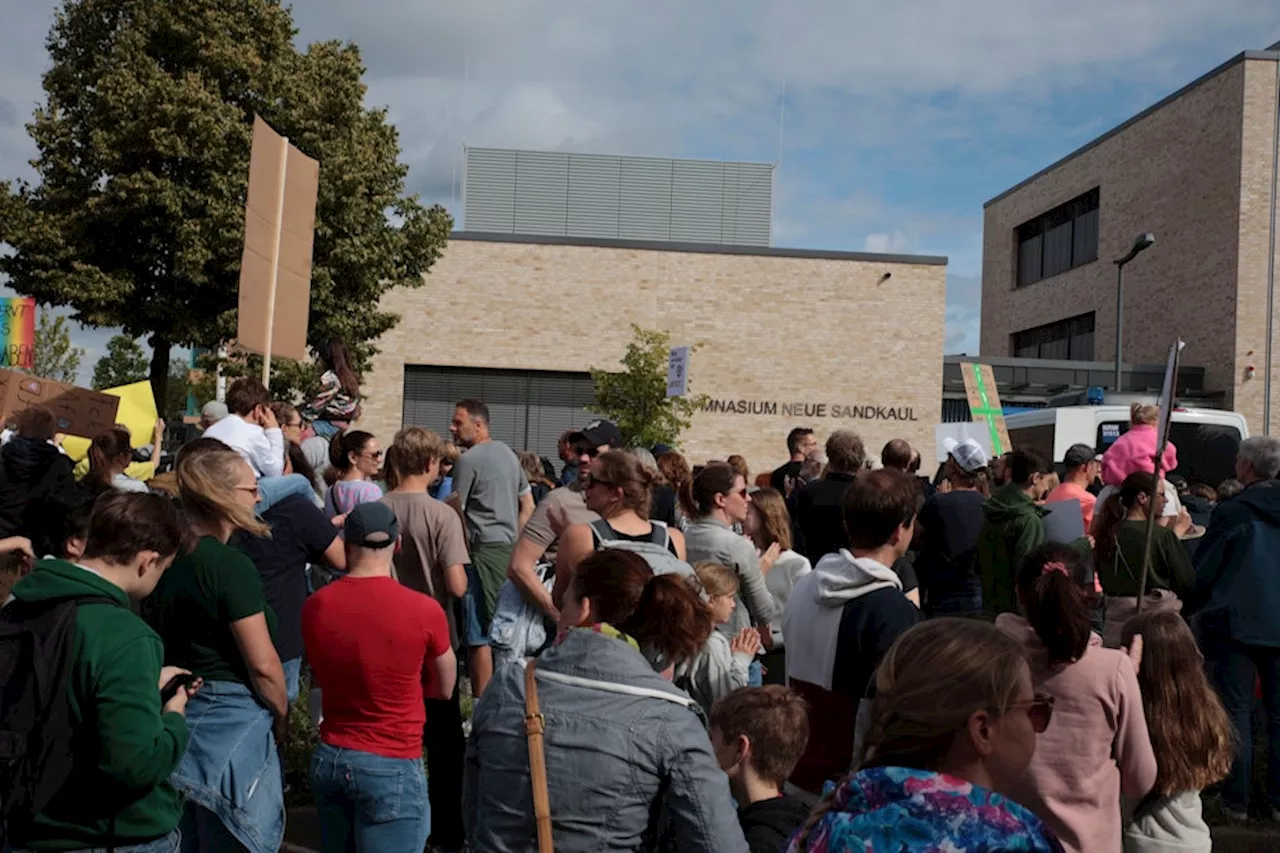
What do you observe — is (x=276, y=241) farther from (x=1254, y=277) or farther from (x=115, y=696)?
(x=1254, y=277)

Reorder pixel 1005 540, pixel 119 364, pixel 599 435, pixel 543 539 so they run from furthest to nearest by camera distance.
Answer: pixel 119 364, pixel 1005 540, pixel 599 435, pixel 543 539

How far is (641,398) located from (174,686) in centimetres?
2651

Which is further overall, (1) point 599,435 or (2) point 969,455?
(2) point 969,455

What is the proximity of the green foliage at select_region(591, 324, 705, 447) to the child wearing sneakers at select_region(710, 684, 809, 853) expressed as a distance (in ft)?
82.6

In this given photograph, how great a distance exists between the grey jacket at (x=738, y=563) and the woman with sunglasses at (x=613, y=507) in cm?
105

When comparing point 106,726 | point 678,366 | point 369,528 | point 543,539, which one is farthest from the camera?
point 678,366

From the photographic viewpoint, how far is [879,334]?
3356 centimetres

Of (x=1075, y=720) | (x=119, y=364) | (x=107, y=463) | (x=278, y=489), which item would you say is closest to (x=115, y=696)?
(x=278, y=489)

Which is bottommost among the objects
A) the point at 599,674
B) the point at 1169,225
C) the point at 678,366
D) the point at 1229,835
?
the point at 1229,835

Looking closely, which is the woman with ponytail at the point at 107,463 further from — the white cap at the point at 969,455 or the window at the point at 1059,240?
the window at the point at 1059,240

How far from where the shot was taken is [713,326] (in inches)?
1318

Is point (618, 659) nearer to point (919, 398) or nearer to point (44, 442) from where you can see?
point (44, 442)

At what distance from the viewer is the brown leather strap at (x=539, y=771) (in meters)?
2.93

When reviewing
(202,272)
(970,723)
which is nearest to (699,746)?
(970,723)
